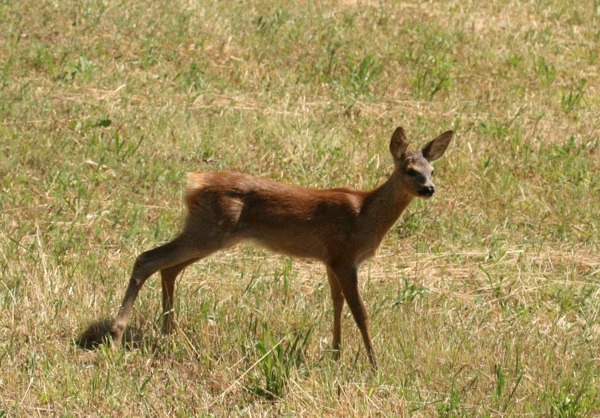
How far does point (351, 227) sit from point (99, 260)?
6.81 feet

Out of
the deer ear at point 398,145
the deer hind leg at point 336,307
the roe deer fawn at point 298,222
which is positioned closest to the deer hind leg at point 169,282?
the roe deer fawn at point 298,222

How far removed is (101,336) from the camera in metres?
6.86

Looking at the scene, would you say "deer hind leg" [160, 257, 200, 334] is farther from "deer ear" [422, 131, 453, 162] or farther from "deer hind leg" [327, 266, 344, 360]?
"deer ear" [422, 131, 453, 162]

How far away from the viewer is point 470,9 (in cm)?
1522

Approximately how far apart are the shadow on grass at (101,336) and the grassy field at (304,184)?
0.29 ft

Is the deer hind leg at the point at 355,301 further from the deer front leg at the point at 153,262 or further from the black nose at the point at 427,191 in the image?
the deer front leg at the point at 153,262

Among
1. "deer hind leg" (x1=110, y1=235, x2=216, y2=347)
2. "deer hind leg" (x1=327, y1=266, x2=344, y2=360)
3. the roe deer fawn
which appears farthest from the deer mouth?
"deer hind leg" (x1=110, y1=235, x2=216, y2=347)

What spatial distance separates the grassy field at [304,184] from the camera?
633 cm

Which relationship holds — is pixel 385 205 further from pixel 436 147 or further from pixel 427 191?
pixel 436 147

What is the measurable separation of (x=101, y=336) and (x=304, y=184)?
3.80 m

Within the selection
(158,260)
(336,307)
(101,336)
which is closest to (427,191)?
(336,307)

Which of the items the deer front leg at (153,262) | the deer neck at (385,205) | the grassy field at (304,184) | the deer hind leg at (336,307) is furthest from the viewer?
the deer neck at (385,205)

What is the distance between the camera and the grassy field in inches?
249

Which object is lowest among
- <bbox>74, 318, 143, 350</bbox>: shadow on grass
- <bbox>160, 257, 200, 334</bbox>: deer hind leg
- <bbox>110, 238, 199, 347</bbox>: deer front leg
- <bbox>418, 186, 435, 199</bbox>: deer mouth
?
<bbox>74, 318, 143, 350</bbox>: shadow on grass
